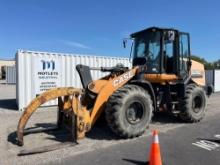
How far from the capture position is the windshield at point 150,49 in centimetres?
819

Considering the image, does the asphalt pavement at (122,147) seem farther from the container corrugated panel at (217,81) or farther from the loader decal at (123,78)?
the container corrugated panel at (217,81)

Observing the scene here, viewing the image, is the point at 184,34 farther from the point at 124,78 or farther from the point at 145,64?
the point at 124,78

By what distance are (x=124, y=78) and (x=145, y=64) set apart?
1.22m

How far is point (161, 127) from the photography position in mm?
8141

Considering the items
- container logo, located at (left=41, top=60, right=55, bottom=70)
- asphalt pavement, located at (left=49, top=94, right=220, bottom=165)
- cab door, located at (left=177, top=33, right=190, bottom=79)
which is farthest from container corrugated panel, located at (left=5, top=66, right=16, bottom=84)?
asphalt pavement, located at (left=49, top=94, right=220, bottom=165)

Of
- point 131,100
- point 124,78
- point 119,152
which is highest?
point 124,78

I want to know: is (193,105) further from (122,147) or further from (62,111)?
(62,111)

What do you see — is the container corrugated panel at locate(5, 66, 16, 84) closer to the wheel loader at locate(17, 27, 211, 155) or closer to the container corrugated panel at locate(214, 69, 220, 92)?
the container corrugated panel at locate(214, 69, 220, 92)

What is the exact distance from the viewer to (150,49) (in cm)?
839

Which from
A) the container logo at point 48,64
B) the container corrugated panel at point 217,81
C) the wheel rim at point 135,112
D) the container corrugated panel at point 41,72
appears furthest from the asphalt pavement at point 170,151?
the container corrugated panel at point 217,81

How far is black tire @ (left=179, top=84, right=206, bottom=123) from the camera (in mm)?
8508

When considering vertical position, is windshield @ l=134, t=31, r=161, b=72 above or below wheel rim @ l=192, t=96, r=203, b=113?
above

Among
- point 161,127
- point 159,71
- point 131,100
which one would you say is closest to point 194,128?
point 161,127

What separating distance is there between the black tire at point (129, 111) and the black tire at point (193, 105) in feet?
6.05
